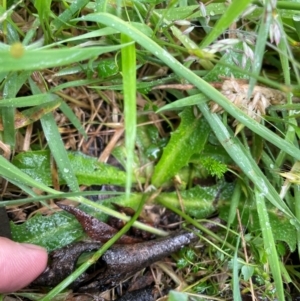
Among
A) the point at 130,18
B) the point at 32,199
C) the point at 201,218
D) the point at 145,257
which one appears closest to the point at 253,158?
the point at 201,218

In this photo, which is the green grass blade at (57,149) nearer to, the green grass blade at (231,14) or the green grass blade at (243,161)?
the green grass blade at (243,161)

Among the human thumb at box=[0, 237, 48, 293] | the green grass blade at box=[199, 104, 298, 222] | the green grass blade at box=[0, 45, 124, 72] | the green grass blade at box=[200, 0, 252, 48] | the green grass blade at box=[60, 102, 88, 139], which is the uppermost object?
the green grass blade at box=[200, 0, 252, 48]

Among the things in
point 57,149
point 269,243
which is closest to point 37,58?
point 57,149

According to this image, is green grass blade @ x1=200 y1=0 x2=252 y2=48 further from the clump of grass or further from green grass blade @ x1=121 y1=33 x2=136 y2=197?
green grass blade @ x1=121 y1=33 x2=136 y2=197

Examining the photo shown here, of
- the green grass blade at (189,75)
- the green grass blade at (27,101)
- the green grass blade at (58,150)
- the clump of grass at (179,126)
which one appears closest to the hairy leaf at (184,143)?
the clump of grass at (179,126)

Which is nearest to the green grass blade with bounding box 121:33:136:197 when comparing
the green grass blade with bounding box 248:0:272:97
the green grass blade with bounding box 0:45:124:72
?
the green grass blade with bounding box 0:45:124:72

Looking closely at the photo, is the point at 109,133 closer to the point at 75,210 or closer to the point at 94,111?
the point at 94,111
